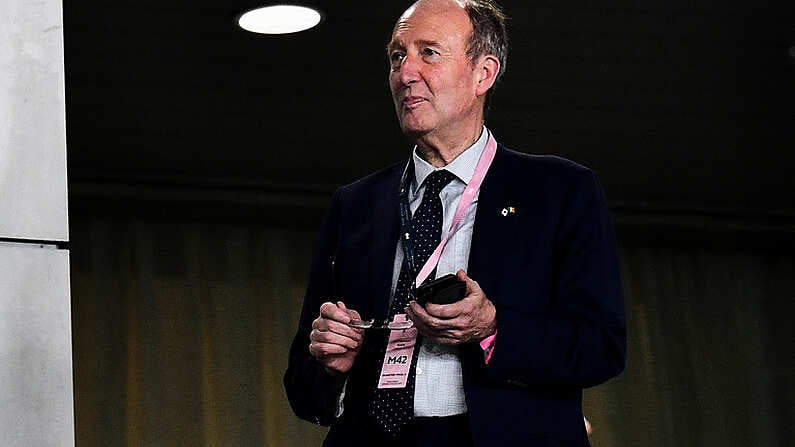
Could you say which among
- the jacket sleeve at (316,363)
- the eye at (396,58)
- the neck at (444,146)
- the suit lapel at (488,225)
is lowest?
the jacket sleeve at (316,363)

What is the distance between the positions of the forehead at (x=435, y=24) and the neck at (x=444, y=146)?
5.1 inches

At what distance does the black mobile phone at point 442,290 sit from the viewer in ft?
5.54

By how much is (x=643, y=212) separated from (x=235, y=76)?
248 centimetres

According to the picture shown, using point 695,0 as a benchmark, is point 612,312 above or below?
below

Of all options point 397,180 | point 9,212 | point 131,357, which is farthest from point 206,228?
point 9,212

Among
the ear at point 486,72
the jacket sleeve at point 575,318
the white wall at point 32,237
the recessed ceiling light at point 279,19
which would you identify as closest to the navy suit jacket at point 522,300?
the jacket sleeve at point 575,318

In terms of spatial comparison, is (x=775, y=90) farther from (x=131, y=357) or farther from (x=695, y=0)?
(x=131, y=357)

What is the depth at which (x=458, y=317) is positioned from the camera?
1.71m

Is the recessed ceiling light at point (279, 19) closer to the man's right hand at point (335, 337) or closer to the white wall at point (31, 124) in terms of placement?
the man's right hand at point (335, 337)

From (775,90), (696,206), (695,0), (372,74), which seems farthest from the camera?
(696,206)

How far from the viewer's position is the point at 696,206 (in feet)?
20.6

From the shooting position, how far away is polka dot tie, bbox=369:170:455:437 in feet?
5.95

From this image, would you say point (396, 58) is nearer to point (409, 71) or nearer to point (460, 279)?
point (409, 71)

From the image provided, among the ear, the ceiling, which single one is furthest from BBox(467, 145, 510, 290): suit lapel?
the ceiling
